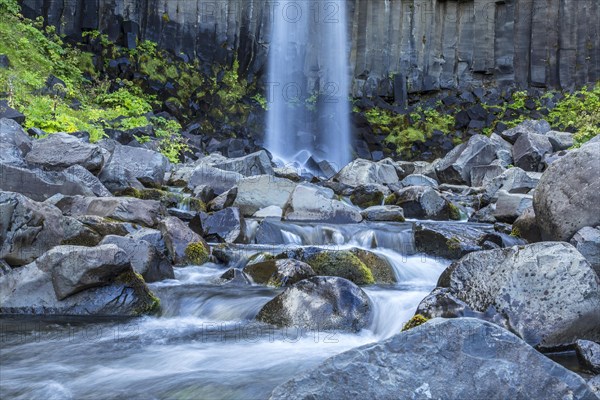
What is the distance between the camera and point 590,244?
6.39 meters

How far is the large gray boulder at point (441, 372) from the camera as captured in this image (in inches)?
94.7

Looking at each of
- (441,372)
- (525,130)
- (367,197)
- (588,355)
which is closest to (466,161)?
(525,130)

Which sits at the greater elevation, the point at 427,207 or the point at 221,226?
the point at 427,207

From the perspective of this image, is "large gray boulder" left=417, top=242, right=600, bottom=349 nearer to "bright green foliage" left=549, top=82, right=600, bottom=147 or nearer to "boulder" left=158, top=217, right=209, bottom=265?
"boulder" left=158, top=217, right=209, bottom=265

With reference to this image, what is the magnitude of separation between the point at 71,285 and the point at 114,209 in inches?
121

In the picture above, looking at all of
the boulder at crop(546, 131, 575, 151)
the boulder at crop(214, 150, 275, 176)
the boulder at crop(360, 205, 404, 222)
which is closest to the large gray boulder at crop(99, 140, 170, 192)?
the boulder at crop(214, 150, 275, 176)

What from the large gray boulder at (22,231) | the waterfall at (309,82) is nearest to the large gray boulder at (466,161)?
the waterfall at (309,82)

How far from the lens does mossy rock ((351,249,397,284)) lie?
704 cm

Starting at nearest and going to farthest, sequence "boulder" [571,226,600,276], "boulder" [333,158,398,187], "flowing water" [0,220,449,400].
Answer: "flowing water" [0,220,449,400], "boulder" [571,226,600,276], "boulder" [333,158,398,187]

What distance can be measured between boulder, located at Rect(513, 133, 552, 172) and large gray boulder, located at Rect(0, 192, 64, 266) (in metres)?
13.9

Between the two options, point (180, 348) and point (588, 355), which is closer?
point (588, 355)

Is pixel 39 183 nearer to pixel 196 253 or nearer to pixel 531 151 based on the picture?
pixel 196 253

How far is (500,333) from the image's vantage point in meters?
2.64

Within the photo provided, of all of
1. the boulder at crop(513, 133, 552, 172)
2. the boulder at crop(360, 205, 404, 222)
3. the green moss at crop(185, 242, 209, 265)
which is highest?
the boulder at crop(513, 133, 552, 172)
